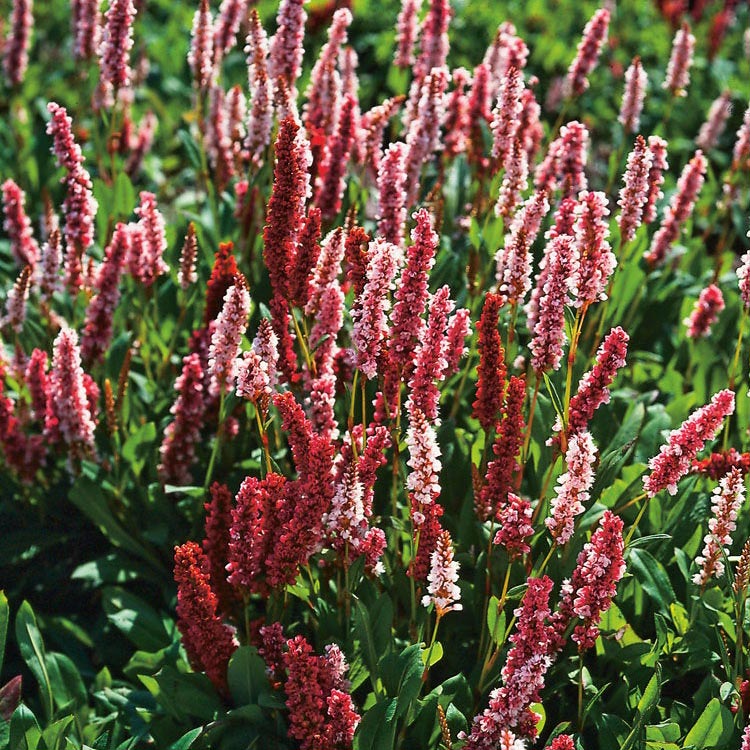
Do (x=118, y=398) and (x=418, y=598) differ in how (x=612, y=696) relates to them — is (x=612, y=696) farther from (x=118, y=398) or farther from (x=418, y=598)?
(x=118, y=398)

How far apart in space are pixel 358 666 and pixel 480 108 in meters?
2.57

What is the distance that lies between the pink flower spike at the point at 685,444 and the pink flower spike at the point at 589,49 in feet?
7.27

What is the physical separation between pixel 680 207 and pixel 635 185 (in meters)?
A: 1.12

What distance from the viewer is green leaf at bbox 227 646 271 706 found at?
288cm

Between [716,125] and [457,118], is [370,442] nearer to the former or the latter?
[457,118]

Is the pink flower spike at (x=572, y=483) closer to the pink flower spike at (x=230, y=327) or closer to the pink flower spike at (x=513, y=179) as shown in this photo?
the pink flower spike at (x=230, y=327)

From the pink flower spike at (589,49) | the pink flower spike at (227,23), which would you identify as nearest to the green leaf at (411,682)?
the pink flower spike at (589,49)

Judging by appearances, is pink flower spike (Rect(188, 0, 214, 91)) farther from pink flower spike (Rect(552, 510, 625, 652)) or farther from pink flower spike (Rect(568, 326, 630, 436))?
pink flower spike (Rect(552, 510, 625, 652))

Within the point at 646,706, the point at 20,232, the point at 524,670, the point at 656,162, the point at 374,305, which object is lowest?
the point at 646,706

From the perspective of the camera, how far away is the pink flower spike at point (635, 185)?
Result: 10.3 feet

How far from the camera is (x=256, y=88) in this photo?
3.98 m

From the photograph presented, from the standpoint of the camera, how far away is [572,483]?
2496mm

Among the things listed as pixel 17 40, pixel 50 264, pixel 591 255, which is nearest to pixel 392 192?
pixel 591 255

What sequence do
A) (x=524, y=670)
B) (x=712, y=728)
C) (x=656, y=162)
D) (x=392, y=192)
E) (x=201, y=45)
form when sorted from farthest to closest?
(x=201, y=45) → (x=656, y=162) → (x=392, y=192) → (x=712, y=728) → (x=524, y=670)
